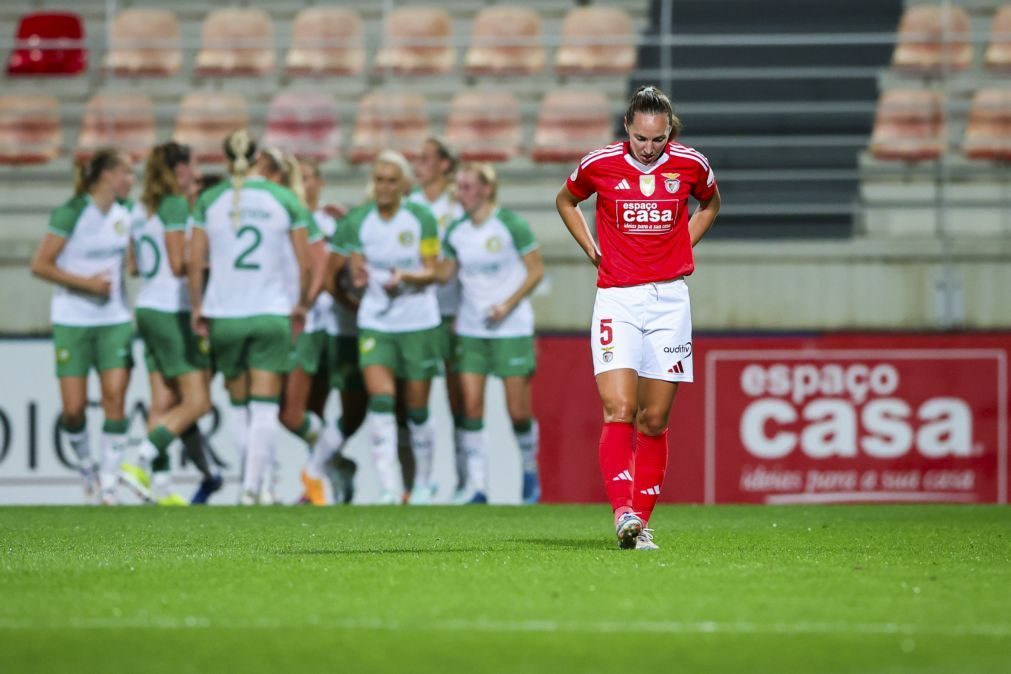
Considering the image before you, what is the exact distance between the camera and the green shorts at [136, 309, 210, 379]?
11758mm

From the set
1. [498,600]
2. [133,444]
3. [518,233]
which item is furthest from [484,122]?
[498,600]

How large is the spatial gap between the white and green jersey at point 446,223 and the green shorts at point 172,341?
173 cm

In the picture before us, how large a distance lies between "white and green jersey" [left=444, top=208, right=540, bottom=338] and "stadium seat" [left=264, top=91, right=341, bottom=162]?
14.3 feet

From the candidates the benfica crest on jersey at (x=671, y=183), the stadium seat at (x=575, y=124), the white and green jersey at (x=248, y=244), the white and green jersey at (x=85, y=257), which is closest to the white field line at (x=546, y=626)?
the benfica crest on jersey at (x=671, y=183)

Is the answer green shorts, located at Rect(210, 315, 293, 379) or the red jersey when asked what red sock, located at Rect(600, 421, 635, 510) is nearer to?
the red jersey

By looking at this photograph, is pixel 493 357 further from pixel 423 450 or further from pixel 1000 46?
pixel 1000 46

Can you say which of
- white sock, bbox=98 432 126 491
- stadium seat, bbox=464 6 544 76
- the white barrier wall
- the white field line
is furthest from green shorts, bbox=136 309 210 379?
the white field line

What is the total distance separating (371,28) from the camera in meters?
17.8

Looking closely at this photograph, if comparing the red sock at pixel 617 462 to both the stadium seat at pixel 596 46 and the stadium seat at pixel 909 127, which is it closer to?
the stadium seat at pixel 909 127

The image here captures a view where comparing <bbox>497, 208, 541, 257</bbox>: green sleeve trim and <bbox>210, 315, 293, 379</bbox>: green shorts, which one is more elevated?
<bbox>497, 208, 541, 257</bbox>: green sleeve trim

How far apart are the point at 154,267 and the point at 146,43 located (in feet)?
19.1

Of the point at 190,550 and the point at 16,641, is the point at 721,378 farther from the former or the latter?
the point at 16,641

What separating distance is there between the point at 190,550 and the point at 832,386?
6.68 m

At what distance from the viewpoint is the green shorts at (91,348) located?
459 inches
